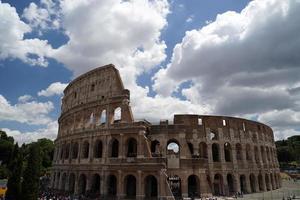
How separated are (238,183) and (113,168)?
51.9 ft

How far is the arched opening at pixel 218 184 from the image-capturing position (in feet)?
94.2

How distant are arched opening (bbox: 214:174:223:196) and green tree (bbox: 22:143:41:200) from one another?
66.4ft

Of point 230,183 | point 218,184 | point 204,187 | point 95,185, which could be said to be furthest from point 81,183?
point 230,183

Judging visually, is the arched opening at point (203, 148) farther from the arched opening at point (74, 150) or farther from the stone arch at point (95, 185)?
the arched opening at point (74, 150)

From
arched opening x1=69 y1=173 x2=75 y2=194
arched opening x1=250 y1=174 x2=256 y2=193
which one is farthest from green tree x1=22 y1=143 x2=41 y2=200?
arched opening x1=250 y1=174 x2=256 y2=193

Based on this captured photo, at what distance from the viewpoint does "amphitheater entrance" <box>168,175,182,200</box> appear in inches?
1034

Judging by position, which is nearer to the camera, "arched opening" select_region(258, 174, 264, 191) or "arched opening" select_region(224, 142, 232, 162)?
"arched opening" select_region(224, 142, 232, 162)

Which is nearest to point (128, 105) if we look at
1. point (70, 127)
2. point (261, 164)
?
point (70, 127)

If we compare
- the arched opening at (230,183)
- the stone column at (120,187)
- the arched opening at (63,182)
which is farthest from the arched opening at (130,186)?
the arched opening at (230,183)

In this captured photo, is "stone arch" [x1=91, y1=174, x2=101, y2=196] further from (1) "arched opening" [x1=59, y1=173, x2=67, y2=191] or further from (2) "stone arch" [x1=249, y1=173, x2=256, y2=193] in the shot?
(2) "stone arch" [x1=249, y1=173, x2=256, y2=193]

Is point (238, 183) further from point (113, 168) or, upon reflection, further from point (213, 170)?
point (113, 168)

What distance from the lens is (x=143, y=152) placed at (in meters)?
24.6

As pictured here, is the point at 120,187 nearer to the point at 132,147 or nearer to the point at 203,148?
the point at 132,147

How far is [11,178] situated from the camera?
22297 mm
